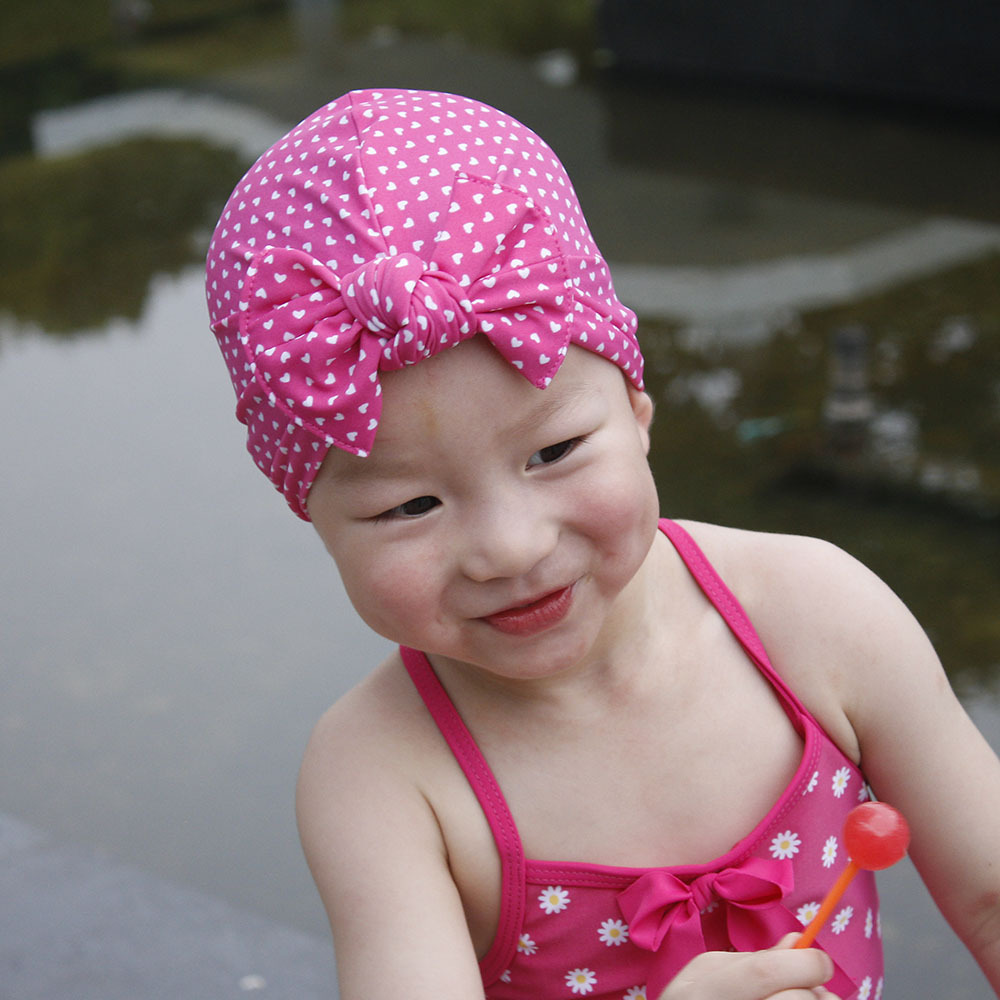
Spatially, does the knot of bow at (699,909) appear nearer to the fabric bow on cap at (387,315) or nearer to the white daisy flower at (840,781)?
the white daisy flower at (840,781)

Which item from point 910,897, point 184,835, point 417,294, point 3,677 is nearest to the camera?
point 417,294

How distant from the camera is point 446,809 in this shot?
1.28m

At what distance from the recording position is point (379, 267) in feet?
3.48

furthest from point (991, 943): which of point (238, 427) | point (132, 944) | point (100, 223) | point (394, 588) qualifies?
point (100, 223)

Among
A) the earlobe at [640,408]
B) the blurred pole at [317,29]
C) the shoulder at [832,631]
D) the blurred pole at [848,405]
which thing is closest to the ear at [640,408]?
the earlobe at [640,408]

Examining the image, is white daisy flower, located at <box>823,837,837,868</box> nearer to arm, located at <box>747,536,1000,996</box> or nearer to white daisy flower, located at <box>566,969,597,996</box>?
arm, located at <box>747,536,1000,996</box>

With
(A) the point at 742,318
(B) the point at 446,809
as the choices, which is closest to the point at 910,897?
(B) the point at 446,809

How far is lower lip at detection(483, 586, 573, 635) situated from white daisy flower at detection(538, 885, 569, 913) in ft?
0.88

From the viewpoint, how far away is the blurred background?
2443mm

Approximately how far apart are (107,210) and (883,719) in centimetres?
519

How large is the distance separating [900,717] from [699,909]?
0.84 feet

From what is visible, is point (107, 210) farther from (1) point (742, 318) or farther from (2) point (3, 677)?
(2) point (3, 677)

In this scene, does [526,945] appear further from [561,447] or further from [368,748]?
[561,447]

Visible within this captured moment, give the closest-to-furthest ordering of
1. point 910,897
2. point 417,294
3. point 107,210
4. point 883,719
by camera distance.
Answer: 1. point 417,294
2. point 883,719
3. point 910,897
4. point 107,210
